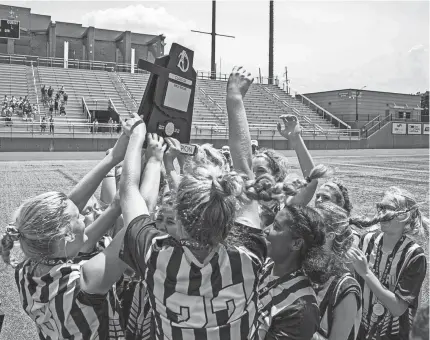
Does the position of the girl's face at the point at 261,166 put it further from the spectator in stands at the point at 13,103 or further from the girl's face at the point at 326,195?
the spectator in stands at the point at 13,103

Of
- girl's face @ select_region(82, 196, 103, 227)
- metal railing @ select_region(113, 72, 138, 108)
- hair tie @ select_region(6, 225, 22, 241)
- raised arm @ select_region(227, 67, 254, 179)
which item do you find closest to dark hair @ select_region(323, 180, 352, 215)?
raised arm @ select_region(227, 67, 254, 179)

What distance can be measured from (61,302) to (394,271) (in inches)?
65.2

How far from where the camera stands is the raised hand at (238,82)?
85.8 inches

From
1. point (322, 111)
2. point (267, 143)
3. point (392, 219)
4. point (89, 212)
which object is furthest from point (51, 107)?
point (392, 219)

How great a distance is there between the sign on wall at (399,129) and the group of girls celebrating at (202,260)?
3721 cm

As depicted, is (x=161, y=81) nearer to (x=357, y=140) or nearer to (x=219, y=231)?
(x=219, y=231)

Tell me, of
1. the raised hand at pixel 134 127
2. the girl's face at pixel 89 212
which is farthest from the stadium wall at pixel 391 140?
the raised hand at pixel 134 127

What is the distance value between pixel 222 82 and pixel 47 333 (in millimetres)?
42014

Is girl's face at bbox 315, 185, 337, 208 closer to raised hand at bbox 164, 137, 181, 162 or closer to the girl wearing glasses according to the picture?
the girl wearing glasses

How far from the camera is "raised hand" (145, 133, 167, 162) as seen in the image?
78.0 inches

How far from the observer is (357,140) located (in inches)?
1361

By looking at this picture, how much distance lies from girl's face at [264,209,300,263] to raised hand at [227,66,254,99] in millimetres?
650

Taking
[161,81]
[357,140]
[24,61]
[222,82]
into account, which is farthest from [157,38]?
[161,81]

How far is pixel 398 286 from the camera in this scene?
234 centimetres
